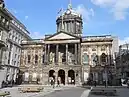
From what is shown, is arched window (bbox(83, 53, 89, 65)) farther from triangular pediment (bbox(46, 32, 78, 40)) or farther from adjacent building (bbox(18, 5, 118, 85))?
triangular pediment (bbox(46, 32, 78, 40))

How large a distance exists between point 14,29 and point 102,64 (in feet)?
107

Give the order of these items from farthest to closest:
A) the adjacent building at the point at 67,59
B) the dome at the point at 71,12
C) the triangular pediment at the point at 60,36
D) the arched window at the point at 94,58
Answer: the dome at the point at 71,12, the triangular pediment at the point at 60,36, the arched window at the point at 94,58, the adjacent building at the point at 67,59

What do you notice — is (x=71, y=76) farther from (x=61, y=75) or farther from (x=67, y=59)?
(x=67, y=59)

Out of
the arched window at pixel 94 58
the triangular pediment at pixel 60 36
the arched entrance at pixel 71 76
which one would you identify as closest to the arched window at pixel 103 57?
the arched window at pixel 94 58

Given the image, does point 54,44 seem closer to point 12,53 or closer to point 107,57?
point 12,53

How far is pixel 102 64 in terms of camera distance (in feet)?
205

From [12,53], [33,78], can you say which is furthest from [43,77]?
[12,53]

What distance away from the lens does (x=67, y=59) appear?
62.5 meters

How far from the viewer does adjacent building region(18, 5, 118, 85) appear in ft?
198

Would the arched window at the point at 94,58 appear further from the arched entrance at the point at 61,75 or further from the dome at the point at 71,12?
the dome at the point at 71,12

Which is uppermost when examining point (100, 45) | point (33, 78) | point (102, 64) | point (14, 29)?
point (14, 29)

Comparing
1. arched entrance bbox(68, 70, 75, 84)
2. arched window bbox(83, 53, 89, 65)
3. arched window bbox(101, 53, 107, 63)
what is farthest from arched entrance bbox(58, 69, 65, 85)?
arched window bbox(101, 53, 107, 63)

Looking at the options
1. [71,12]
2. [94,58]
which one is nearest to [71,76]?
[94,58]

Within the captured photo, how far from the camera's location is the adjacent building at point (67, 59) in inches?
2381
